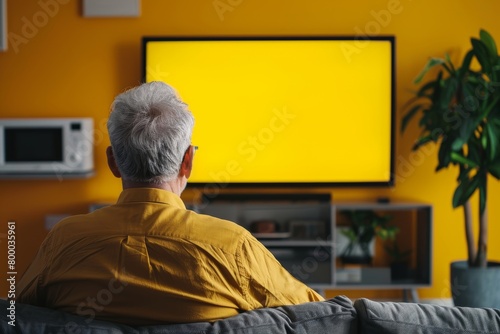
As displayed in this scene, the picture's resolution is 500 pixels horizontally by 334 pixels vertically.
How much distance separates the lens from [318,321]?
1.52m

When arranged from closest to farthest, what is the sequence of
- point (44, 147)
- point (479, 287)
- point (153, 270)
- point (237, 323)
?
point (237, 323)
point (153, 270)
point (479, 287)
point (44, 147)

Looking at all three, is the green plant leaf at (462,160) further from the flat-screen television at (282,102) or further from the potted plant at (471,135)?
the flat-screen television at (282,102)

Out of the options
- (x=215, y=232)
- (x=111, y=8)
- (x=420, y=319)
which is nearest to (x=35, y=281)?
(x=215, y=232)

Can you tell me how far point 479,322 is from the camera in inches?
60.1

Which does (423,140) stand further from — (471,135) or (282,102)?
(282,102)

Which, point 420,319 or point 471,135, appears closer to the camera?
point 420,319

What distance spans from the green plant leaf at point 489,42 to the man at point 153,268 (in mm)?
3307

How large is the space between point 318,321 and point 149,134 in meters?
0.61

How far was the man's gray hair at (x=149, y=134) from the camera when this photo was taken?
1.83 metres

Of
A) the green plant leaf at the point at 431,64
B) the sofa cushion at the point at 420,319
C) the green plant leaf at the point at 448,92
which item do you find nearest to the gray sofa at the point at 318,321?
the sofa cushion at the point at 420,319

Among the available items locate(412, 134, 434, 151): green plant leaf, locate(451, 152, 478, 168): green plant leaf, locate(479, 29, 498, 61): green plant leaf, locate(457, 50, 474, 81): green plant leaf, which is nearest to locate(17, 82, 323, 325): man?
locate(451, 152, 478, 168): green plant leaf

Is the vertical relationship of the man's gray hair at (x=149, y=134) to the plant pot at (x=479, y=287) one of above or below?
above

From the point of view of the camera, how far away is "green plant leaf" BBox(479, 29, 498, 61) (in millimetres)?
4680

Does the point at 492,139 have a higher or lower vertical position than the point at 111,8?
lower
